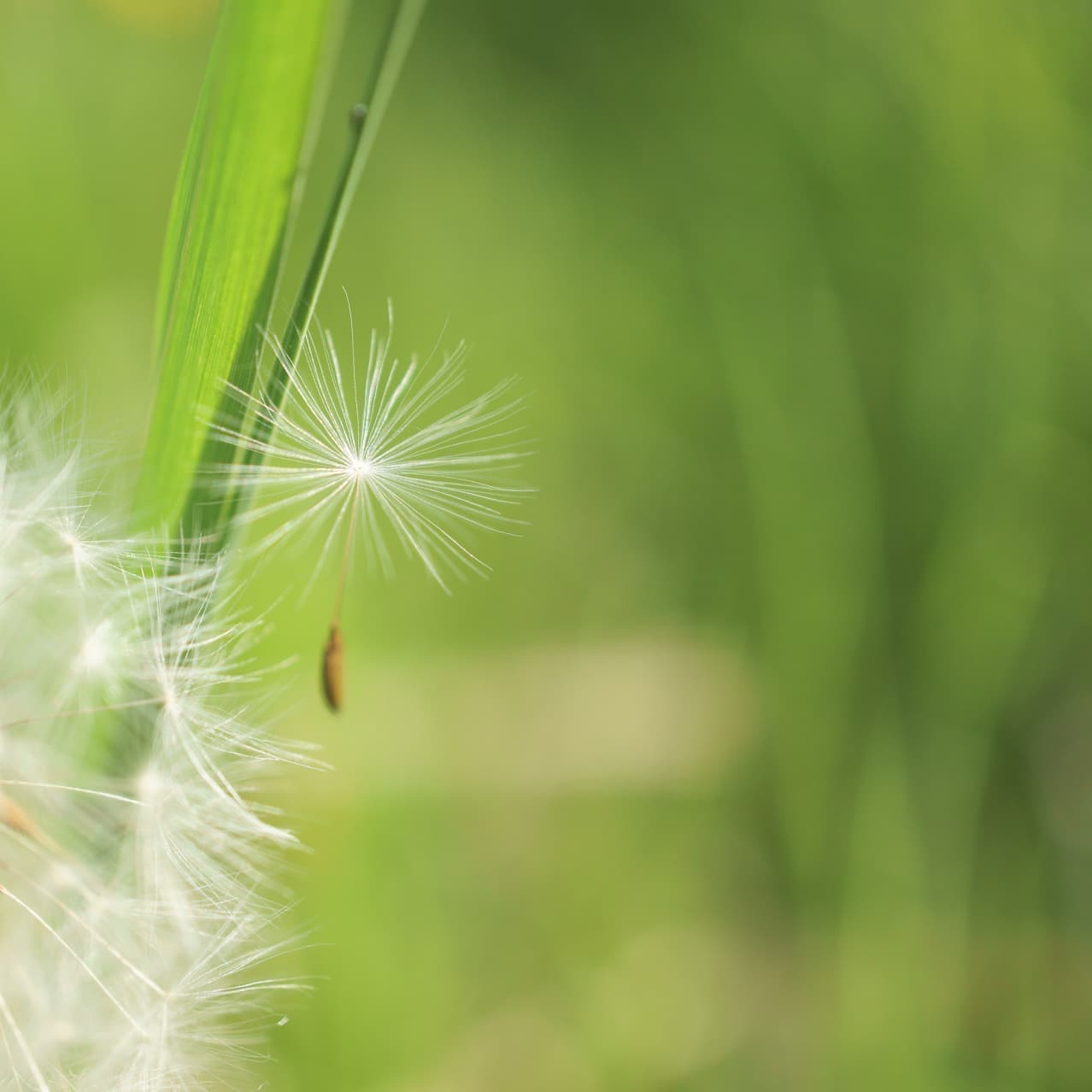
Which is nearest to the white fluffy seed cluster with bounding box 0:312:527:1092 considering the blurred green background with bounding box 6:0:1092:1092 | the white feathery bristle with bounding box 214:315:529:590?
the white feathery bristle with bounding box 214:315:529:590

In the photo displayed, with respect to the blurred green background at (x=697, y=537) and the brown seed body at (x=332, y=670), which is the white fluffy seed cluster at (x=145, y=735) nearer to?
the brown seed body at (x=332, y=670)

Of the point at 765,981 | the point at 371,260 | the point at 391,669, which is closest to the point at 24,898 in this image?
the point at 391,669

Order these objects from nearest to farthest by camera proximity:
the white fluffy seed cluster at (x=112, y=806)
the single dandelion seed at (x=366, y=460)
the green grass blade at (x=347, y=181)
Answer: the green grass blade at (x=347, y=181), the single dandelion seed at (x=366, y=460), the white fluffy seed cluster at (x=112, y=806)

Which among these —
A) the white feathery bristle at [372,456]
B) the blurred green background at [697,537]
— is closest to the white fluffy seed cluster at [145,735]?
the white feathery bristle at [372,456]

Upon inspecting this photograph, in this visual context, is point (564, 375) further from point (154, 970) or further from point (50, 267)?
point (154, 970)

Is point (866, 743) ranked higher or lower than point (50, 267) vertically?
lower

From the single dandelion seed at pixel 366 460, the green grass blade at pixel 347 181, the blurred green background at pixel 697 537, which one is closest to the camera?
the green grass blade at pixel 347 181

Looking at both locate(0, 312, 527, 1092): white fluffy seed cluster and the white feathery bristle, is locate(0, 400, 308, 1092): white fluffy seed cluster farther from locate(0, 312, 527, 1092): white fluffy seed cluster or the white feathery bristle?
the white feathery bristle
